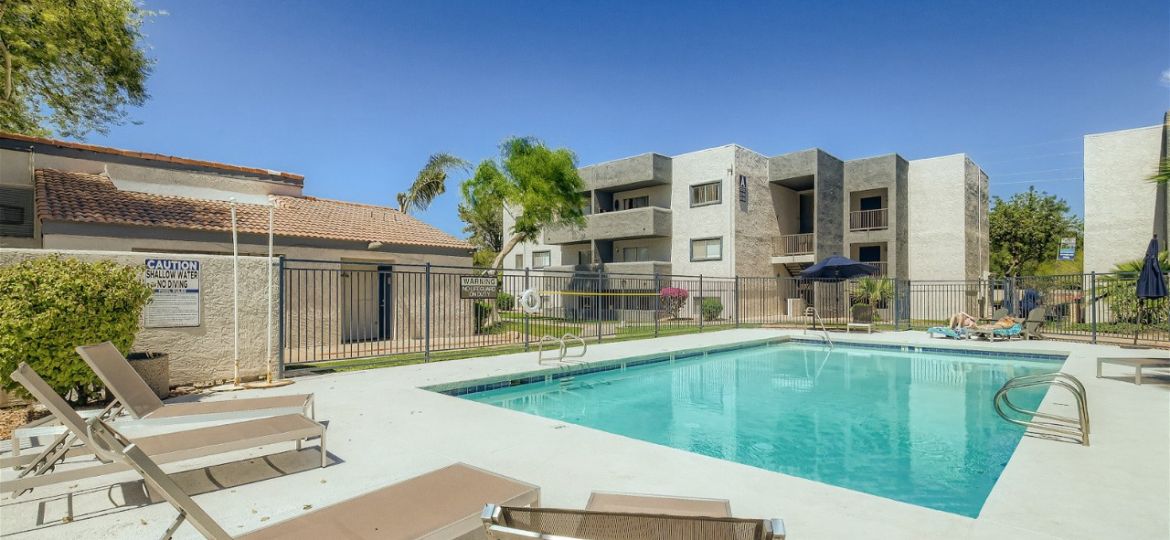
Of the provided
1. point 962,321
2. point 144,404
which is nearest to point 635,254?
point 962,321

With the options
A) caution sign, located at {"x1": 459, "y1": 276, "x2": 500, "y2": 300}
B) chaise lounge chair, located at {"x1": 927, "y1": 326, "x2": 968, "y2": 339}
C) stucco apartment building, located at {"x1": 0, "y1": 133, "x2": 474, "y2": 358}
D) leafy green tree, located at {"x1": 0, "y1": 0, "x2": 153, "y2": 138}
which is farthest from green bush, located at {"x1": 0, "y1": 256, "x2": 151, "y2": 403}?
chaise lounge chair, located at {"x1": 927, "y1": 326, "x2": 968, "y2": 339}

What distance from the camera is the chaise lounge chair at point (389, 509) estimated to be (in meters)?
2.01

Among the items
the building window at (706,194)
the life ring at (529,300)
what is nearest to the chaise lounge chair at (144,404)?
the life ring at (529,300)

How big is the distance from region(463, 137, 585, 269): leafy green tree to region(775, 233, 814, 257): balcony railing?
36.2ft

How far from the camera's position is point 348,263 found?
1572cm

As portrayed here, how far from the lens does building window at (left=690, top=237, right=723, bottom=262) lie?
26375 mm

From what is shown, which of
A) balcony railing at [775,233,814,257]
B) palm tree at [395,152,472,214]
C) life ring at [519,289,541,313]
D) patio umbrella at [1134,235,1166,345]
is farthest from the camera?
palm tree at [395,152,472,214]

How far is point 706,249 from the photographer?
27.0 metres

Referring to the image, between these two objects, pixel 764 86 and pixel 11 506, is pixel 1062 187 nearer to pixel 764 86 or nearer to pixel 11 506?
pixel 764 86

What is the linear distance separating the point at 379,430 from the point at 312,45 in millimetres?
15021

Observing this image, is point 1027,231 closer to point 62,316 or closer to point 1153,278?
point 1153,278

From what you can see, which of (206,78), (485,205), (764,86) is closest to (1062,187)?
(764,86)

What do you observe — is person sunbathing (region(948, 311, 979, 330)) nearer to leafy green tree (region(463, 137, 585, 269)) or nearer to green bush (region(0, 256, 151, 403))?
leafy green tree (region(463, 137, 585, 269))

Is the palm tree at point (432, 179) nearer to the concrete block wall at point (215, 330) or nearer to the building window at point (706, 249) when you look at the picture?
the building window at point (706, 249)
